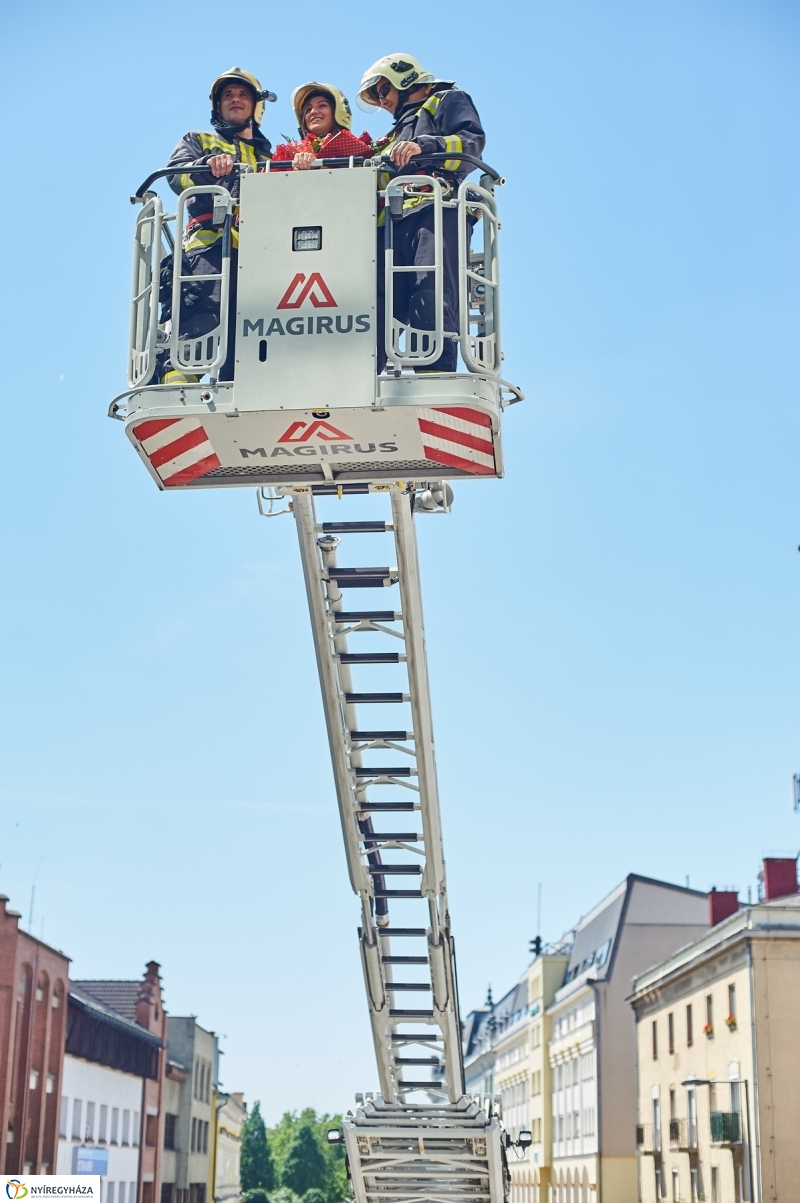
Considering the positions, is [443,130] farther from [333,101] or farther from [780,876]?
[780,876]

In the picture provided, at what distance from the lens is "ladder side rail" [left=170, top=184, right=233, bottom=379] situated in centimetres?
981

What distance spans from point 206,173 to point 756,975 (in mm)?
30400

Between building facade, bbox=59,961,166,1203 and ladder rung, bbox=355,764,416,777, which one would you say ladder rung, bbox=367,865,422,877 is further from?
building facade, bbox=59,961,166,1203

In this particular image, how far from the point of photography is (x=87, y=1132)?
46.7 metres

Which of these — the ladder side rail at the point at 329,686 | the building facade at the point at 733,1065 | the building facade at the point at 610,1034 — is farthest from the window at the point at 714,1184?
the ladder side rail at the point at 329,686

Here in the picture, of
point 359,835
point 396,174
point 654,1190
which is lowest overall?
point 654,1190

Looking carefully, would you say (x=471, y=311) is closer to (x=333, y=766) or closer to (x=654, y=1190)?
(x=333, y=766)

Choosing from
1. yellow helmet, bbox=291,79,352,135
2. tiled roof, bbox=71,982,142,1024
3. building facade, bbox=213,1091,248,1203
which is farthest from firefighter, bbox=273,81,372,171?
building facade, bbox=213,1091,248,1203

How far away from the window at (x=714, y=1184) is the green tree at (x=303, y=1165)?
108 metres

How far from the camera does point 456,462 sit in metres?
9.99

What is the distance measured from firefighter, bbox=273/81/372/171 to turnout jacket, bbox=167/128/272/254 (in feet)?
0.98

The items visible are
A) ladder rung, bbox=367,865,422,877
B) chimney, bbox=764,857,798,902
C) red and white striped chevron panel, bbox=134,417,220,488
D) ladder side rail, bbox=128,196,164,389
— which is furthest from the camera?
chimney, bbox=764,857,798,902

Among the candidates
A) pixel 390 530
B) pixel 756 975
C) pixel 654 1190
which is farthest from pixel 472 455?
pixel 654 1190

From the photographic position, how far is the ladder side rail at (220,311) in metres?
9.81
